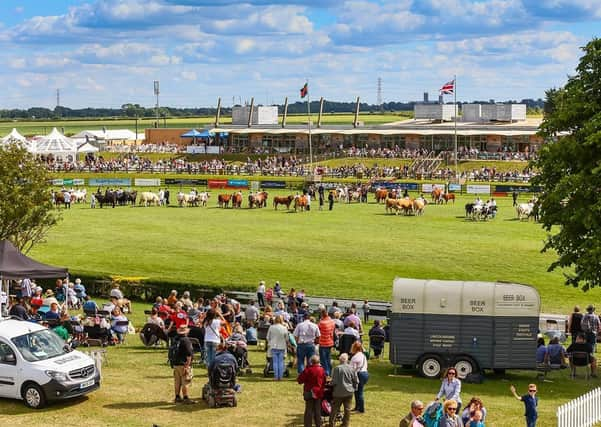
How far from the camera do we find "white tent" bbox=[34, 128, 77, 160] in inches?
3814

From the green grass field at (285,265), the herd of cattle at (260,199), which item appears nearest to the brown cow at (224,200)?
the herd of cattle at (260,199)

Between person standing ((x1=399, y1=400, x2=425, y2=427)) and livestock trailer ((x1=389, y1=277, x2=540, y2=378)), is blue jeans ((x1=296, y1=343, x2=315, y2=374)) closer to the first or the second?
livestock trailer ((x1=389, y1=277, x2=540, y2=378))

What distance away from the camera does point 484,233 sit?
48375 mm

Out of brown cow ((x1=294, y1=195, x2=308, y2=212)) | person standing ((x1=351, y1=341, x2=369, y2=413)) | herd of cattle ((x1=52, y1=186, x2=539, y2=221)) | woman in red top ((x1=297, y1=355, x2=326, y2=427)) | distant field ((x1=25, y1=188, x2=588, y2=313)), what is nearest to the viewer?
woman in red top ((x1=297, y1=355, x2=326, y2=427))

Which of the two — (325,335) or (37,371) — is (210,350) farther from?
(37,371)

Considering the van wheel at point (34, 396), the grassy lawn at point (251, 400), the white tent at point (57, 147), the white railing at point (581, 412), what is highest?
the white tent at point (57, 147)

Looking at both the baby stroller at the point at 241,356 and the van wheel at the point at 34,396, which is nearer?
the van wheel at the point at 34,396

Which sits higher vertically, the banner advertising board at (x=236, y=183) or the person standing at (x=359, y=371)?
the banner advertising board at (x=236, y=183)

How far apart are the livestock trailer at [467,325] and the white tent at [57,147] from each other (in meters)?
78.7

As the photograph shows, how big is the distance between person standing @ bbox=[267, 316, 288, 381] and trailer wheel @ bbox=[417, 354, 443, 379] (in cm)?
350

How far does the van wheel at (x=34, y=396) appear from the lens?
1869cm

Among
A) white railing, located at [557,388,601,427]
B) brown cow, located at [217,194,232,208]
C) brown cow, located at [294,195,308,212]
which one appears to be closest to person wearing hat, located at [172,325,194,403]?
white railing, located at [557,388,601,427]

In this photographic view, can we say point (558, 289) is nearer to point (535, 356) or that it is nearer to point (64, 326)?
point (535, 356)

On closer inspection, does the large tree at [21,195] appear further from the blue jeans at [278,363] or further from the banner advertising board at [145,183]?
the banner advertising board at [145,183]
